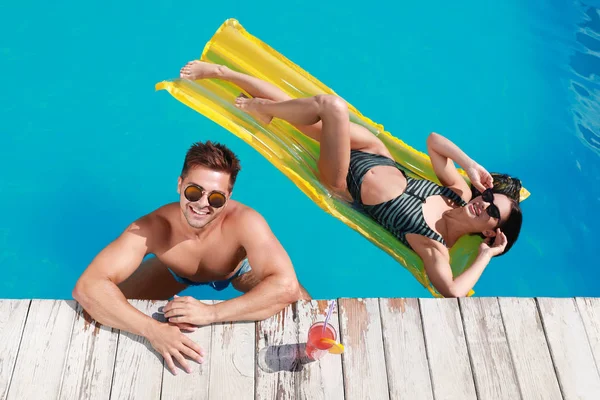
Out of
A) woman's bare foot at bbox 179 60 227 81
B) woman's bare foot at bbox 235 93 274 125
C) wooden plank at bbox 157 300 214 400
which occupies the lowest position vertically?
wooden plank at bbox 157 300 214 400

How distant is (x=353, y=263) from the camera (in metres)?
4.17

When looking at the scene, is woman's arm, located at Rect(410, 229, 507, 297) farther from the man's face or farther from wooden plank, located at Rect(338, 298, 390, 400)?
the man's face

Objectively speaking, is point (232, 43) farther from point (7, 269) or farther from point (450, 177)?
point (7, 269)

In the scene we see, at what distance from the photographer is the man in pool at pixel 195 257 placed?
8.15ft

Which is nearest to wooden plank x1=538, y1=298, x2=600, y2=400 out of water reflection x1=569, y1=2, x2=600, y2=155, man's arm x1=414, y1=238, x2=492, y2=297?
man's arm x1=414, y1=238, x2=492, y2=297

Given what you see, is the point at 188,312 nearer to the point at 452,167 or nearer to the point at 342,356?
the point at 342,356

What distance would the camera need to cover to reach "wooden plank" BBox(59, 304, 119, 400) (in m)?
2.38

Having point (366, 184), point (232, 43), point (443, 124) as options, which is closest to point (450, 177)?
point (366, 184)

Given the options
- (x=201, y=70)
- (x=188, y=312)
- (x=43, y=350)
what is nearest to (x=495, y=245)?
(x=188, y=312)

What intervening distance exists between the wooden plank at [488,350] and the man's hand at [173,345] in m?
1.13

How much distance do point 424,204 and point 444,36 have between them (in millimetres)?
2194

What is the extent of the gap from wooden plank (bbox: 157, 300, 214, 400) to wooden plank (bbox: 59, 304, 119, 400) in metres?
0.22

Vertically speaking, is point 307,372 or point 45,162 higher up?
point 45,162

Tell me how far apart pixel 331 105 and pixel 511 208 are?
1151mm
